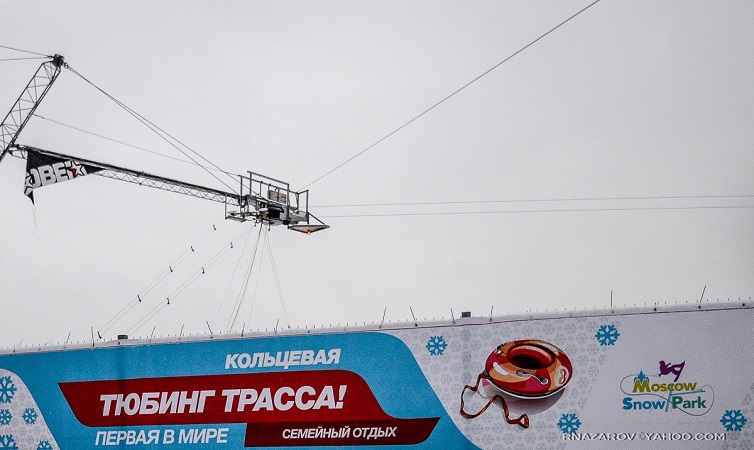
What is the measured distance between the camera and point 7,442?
21094 millimetres

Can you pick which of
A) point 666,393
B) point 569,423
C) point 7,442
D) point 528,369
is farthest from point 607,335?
point 7,442

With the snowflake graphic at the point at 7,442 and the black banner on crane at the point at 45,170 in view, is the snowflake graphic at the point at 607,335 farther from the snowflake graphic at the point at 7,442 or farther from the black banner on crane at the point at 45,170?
the black banner on crane at the point at 45,170

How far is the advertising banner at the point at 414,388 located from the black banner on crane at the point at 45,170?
6637 mm

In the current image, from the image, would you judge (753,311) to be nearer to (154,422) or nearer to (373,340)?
(373,340)

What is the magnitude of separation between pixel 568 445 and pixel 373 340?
5.15 m

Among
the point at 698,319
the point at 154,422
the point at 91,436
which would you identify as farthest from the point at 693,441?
the point at 91,436

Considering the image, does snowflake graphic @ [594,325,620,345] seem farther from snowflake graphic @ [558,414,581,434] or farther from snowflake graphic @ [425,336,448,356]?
snowflake graphic @ [425,336,448,356]

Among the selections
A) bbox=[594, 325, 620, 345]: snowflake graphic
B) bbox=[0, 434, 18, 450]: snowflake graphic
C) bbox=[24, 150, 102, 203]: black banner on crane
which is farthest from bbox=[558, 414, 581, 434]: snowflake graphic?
bbox=[24, 150, 102, 203]: black banner on crane

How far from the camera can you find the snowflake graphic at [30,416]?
21031 millimetres

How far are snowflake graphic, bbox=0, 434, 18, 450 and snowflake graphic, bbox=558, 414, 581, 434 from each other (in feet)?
49.0

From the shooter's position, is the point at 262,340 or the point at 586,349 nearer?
the point at 586,349

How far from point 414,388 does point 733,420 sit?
6.85 meters

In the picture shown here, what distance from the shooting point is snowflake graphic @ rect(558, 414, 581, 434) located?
16328mm

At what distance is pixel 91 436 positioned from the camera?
20.3 metres
